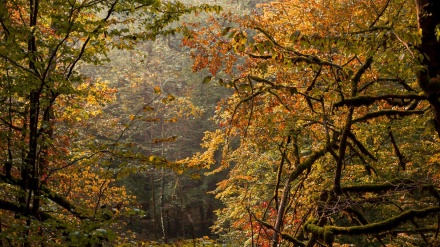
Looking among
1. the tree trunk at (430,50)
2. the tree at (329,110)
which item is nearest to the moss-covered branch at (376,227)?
the tree at (329,110)

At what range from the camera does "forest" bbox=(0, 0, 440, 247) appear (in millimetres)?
3936

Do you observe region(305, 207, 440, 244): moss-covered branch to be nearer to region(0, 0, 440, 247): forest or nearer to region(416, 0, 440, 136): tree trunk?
region(0, 0, 440, 247): forest

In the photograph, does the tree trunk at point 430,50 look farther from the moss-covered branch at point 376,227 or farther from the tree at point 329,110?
the moss-covered branch at point 376,227

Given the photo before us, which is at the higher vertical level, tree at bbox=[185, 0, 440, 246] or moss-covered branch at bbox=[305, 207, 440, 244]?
tree at bbox=[185, 0, 440, 246]

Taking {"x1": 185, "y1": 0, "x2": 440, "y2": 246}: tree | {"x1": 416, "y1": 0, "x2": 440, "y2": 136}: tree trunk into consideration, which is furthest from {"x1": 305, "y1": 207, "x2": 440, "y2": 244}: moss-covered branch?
{"x1": 416, "y1": 0, "x2": 440, "y2": 136}: tree trunk

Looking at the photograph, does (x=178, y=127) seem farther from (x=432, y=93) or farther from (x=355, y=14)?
(x=432, y=93)

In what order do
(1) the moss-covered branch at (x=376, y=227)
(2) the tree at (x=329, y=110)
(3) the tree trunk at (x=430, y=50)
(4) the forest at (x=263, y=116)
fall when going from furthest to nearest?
(2) the tree at (x=329, y=110), (1) the moss-covered branch at (x=376, y=227), (4) the forest at (x=263, y=116), (3) the tree trunk at (x=430, y=50)

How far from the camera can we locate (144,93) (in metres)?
26.1

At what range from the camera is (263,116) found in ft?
22.7

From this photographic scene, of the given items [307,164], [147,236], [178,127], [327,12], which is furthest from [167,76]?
[307,164]

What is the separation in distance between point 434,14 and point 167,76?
22584mm

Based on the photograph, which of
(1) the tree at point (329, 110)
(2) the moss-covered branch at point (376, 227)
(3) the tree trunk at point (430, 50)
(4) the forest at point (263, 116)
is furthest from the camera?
(1) the tree at point (329, 110)

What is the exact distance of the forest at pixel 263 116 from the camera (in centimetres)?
394

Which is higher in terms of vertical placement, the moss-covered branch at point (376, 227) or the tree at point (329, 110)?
the tree at point (329, 110)
